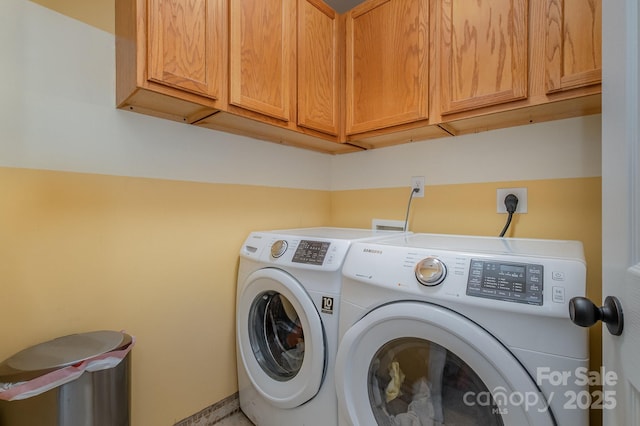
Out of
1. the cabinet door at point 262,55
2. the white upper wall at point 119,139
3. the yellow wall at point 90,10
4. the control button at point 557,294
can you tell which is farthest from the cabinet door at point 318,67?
the control button at point 557,294

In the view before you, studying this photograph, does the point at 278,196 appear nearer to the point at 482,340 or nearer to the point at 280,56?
the point at 280,56

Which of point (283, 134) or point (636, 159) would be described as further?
point (283, 134)

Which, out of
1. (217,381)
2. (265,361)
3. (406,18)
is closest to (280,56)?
(406,18)

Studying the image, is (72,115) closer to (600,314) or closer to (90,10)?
(90,10)

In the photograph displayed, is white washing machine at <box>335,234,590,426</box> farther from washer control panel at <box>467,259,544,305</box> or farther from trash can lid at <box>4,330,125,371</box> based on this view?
trash can lid at <box>4,330,125,371</box>

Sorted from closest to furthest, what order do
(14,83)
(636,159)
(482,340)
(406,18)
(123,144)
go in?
(636,159), (482,340), (14,83), (123,144), (406,18)

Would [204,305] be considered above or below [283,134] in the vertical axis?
below

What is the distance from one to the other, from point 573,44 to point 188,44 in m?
1.32

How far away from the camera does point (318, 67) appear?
145 centimetres

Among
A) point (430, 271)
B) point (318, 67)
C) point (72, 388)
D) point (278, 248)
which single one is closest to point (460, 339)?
point (430, 271)

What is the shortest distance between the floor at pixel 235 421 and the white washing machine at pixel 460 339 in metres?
0.70

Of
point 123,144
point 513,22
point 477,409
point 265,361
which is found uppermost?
point 513,22

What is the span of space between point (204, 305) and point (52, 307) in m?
0.55

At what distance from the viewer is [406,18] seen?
1286 millimetres
